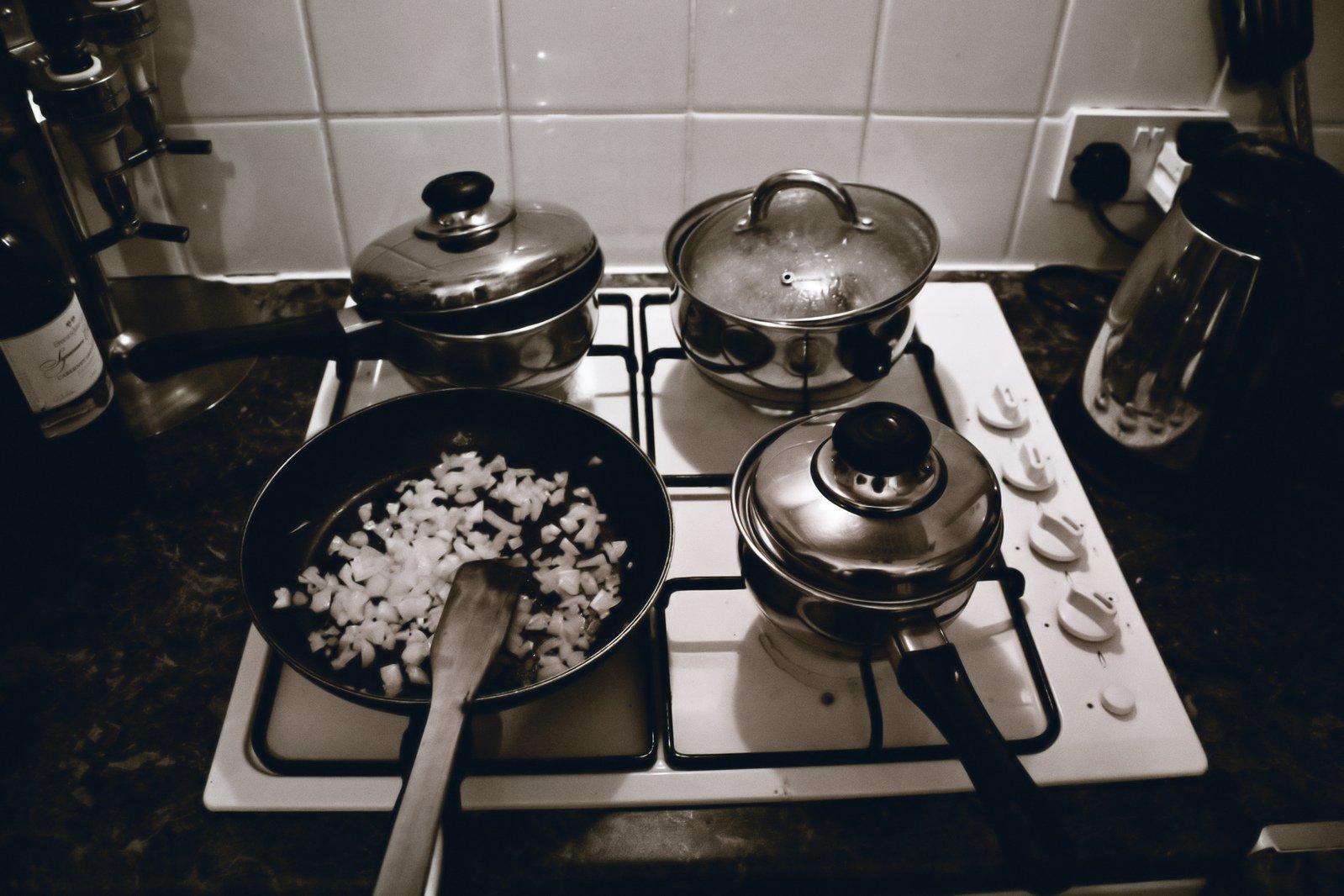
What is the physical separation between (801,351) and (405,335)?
0.32 metres

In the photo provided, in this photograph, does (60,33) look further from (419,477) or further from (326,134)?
(419,477)

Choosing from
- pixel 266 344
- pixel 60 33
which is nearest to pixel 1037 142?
pixel 266 344

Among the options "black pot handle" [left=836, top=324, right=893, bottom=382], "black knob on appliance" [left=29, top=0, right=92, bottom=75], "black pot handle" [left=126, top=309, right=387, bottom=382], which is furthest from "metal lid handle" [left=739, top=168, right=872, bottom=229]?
"black knob on appliance" [left=29, top=0, right=92, bottom=75]

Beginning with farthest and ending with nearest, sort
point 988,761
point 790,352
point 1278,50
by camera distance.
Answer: point 1278,50, point 790,352, point 988,761

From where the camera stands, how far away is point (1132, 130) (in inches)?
34.5

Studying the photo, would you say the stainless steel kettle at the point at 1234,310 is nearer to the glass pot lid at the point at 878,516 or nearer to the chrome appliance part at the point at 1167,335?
the chrome appliance part at the point at 1167,335

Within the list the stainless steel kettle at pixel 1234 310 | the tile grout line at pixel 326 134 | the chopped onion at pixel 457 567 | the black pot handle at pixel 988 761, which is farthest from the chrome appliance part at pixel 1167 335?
the tile grout line at pixel 326 134

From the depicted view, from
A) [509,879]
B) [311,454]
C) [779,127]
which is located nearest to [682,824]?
[509,879]

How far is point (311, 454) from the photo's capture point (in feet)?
2.34

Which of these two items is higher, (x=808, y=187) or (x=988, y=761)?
(x=808, y=187)

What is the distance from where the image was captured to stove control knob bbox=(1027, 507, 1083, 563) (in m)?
0.67

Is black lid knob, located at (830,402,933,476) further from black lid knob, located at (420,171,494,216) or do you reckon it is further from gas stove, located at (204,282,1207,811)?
black lid knob, located at (420,171,494,216)

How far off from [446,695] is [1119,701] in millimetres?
437

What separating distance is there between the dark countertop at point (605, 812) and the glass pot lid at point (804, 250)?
26cm
